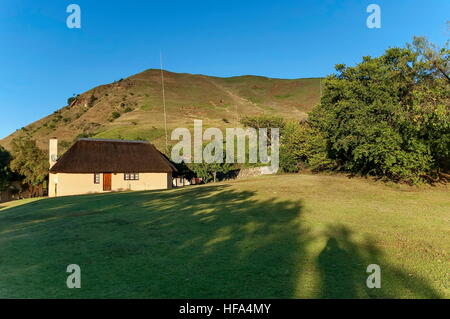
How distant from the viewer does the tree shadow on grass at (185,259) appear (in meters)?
5.69

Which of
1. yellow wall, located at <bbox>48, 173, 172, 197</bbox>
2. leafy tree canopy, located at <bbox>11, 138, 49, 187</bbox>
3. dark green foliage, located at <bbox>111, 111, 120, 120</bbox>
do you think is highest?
dark green foliage, located at <bbox>111, 111, 120, 120</bbox>

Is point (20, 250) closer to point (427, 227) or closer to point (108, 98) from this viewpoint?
point (427, 227)

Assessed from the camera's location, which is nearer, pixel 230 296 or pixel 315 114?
pixel 230 296

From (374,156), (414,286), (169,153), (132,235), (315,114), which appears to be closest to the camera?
(414,286)

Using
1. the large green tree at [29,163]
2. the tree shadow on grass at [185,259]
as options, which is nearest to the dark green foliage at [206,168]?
the large green tree at [29,163]

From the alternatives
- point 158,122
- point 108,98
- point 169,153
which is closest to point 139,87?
point 108,98

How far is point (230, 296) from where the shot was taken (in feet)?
17.7

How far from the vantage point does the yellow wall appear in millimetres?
34125

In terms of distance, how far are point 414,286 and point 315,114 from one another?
3469 cm

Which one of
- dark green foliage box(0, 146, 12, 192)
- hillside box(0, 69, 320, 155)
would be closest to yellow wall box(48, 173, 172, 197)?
dark green foliage box(0, 146, 12, 192)

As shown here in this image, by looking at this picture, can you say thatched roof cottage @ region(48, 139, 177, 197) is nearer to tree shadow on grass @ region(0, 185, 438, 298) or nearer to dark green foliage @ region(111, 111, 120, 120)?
tree shadow on grass @ region(0, 185, 438, 298)

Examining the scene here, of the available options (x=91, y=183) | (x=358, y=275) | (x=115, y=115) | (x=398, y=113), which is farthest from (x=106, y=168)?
(x=115, y=115)

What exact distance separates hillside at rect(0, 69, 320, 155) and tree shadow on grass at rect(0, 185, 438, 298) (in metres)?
60.5

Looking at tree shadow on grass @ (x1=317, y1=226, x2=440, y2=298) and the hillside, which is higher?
the hillside
